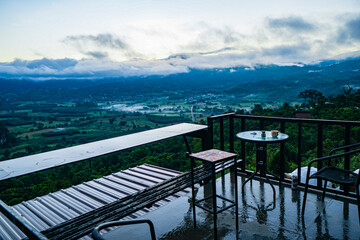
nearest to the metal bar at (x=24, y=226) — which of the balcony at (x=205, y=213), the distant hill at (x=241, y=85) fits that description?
the balcony at (x=205, y=213)

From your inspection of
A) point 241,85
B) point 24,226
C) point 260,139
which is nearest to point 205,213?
point 260,139

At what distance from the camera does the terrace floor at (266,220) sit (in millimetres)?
2520

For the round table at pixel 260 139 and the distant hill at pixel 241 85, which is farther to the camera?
the distant hill at pixel 241 85

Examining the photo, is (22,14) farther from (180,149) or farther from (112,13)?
(180,149)

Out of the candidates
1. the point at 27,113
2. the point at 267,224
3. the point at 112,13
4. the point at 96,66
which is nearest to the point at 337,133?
the point at 112,13

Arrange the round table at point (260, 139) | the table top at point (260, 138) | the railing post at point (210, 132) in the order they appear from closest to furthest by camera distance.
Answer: the table top at point (260, 138)
the round table at point (260, 139)
the railing post at point (210, 132)

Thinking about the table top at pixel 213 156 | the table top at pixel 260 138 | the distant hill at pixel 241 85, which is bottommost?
the table top at pixel 213 156

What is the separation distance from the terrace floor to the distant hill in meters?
26.0

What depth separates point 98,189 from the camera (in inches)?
165

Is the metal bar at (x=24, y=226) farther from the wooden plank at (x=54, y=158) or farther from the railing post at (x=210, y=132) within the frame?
the railing post at (x=210, y=132)

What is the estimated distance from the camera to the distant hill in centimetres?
→ 2940

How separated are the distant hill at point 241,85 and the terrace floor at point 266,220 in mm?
25951

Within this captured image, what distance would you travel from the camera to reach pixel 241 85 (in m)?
38.8

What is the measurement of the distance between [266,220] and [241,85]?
37.6 metres
